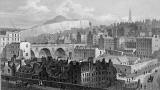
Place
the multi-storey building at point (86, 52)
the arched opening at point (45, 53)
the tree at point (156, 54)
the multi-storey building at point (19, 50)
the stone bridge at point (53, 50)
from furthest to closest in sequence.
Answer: the multi-storey building at point (19, 50)
the arched opening at point (45, 53)
the stone bridge at point (53, 50)
the multi-storey building at point (86, 52)
the tree at point (156, 54)

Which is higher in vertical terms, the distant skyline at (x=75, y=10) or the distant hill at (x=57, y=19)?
Result: the distant skyline at (x=75, y=10)

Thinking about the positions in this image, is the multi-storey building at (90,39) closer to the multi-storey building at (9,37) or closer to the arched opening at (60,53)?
the arched opening at (60,53)

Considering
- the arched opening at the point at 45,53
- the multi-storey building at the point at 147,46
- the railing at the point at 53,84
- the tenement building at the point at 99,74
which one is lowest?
the railing at the point at 53,84

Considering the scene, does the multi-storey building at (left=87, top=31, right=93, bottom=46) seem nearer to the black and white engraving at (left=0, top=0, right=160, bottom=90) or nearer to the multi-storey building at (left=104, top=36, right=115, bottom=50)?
the black and white engraving at (left=0, top=0, right=160, bottom=90)

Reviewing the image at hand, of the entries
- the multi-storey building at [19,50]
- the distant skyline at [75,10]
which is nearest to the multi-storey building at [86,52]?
the distant skyline at [75,10]

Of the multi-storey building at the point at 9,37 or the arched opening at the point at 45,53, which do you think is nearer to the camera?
the arched opening at the point at 45,53

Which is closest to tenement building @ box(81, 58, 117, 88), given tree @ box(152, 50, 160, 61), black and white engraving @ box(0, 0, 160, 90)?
black and white engraving @ box(0, 0, 160, 90)
